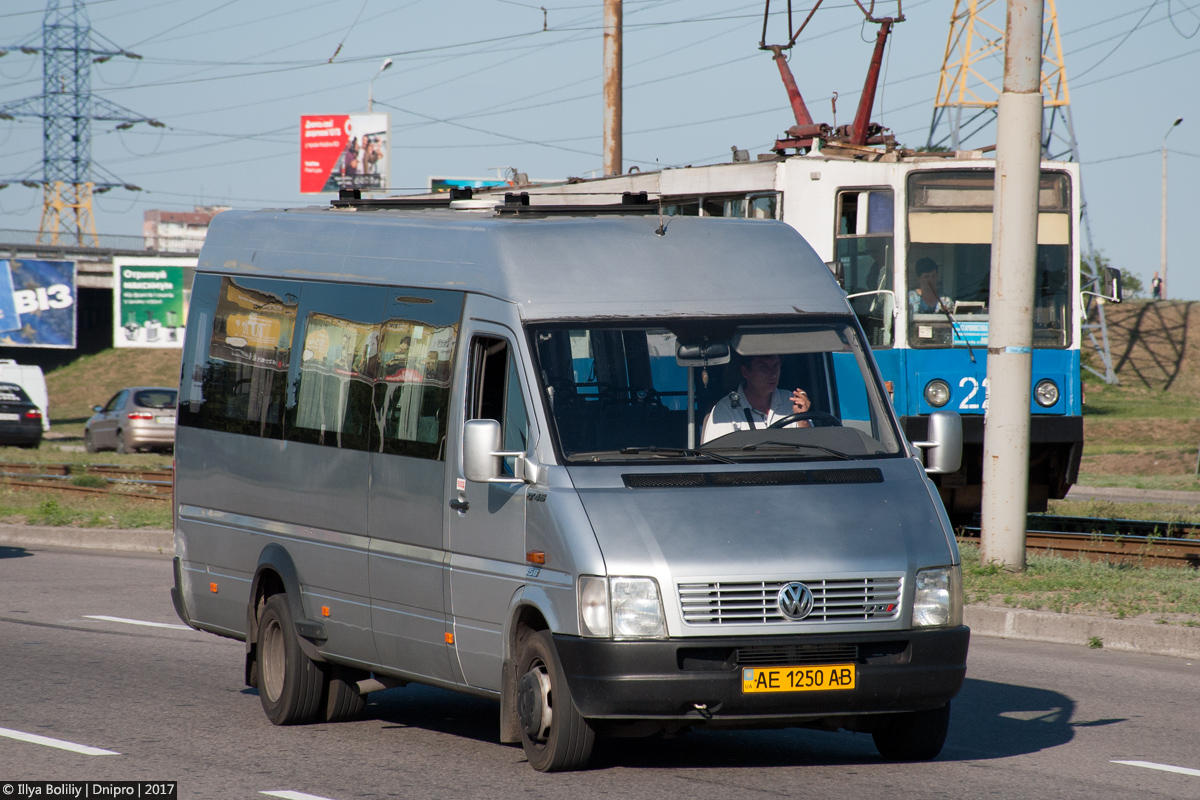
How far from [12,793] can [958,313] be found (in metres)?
11.0

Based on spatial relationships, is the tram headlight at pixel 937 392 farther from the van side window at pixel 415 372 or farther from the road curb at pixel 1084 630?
the van side window at pixel 415 372

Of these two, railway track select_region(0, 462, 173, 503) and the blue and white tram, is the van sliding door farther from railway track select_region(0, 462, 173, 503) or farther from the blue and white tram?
railway track select_region(0, 462, 173, 503)

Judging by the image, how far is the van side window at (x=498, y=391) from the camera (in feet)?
23.5

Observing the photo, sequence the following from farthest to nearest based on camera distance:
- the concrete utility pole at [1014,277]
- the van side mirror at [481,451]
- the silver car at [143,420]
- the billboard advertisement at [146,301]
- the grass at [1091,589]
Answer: the billboard advertisement at [146,301] → the silver car at [143,420] → the concrete utility pole at [1014,277] → the grass at [1091,589] → the van side mirror at [481,451]

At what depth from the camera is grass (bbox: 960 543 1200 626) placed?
37.6ft

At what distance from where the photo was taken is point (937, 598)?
670cm

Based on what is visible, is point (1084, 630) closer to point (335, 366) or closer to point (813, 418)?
point (813, 418)

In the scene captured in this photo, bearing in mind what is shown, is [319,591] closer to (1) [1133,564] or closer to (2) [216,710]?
(2) [216,710]

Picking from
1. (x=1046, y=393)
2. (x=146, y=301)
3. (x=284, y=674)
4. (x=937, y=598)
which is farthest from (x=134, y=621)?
(x=146, y=301)

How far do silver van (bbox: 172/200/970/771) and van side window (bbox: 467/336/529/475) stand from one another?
0.7 inches

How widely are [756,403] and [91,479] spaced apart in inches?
780

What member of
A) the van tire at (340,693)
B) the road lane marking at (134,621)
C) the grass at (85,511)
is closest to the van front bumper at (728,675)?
the van tire at (340,693)

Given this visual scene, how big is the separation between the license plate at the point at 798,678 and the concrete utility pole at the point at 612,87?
17343mm

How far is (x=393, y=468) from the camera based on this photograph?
25.7ft
